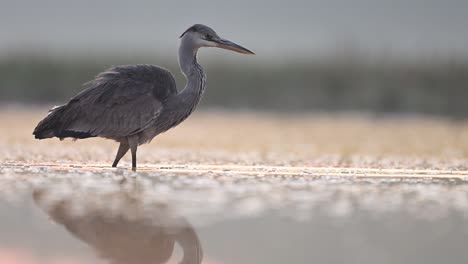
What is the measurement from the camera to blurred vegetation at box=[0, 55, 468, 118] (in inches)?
810

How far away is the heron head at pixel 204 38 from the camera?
9172 mm

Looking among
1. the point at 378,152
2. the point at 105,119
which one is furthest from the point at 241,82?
the point at 105,119

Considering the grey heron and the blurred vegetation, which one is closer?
the grey heron

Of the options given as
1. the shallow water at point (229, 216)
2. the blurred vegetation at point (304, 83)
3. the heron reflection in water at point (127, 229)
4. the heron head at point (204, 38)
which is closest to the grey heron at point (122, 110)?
the heron head at point (204, 38)

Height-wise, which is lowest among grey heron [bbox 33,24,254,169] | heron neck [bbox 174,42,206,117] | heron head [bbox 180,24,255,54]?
grey heron [bbox 33,24,254,169]

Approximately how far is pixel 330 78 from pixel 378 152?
1108 cm

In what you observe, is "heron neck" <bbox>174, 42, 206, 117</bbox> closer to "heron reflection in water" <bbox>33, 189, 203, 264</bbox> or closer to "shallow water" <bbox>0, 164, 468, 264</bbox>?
"shallow water" <bbox>0, 164, 468, 264</bbox>

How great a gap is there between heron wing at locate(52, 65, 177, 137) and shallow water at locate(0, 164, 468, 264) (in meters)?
0.78

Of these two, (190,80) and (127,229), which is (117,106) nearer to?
(190,80)

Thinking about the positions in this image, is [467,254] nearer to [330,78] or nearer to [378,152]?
[378,152]

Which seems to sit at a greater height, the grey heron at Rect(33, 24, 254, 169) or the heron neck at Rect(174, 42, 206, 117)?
the heron neck at Rect(174, 42, 206, 117)

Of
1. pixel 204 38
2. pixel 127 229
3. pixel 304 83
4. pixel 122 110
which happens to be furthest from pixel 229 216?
pixel 304 83

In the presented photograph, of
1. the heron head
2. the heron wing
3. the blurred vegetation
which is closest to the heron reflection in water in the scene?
the heron wing

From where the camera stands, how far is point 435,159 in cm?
983
